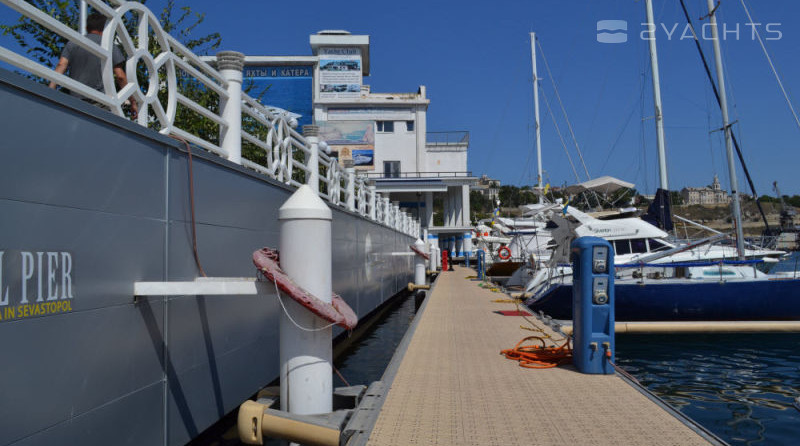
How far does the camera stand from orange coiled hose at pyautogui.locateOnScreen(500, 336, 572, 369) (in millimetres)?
6613

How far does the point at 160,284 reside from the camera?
13.2ft

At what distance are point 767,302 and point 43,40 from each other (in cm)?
1617

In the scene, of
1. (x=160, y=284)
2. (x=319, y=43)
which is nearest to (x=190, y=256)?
(x=160, y=284)

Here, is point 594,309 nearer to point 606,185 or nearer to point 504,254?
point 606,185

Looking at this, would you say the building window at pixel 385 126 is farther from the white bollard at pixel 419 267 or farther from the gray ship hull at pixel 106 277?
the gray ship hull at pixel 106 277

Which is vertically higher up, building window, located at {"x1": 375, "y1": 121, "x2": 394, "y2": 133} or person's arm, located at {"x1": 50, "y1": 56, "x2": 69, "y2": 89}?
building window, located at {"x1": 375, "y1": 121, "x2": 394, "y2": 133}

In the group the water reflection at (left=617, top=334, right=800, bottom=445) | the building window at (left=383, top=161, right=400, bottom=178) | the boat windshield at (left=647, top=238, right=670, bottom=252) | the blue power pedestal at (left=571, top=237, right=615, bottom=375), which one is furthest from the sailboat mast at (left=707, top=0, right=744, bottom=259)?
the building window at (left=383, top=161, right=400, bottom=178)

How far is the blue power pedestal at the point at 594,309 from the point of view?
6.15 metres

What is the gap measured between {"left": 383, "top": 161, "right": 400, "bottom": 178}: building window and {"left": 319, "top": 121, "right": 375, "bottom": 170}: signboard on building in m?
1.69

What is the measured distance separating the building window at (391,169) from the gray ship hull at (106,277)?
49179mm

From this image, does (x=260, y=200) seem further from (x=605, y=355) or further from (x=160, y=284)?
(x=605, y=355)

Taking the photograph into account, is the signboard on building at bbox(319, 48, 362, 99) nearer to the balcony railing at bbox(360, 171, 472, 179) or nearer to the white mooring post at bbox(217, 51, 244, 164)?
the balcony railing at bbox(360, 171, 472, 179)

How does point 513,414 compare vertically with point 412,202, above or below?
below

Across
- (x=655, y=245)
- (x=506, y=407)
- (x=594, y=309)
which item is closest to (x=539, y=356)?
(x=594, y=309)
